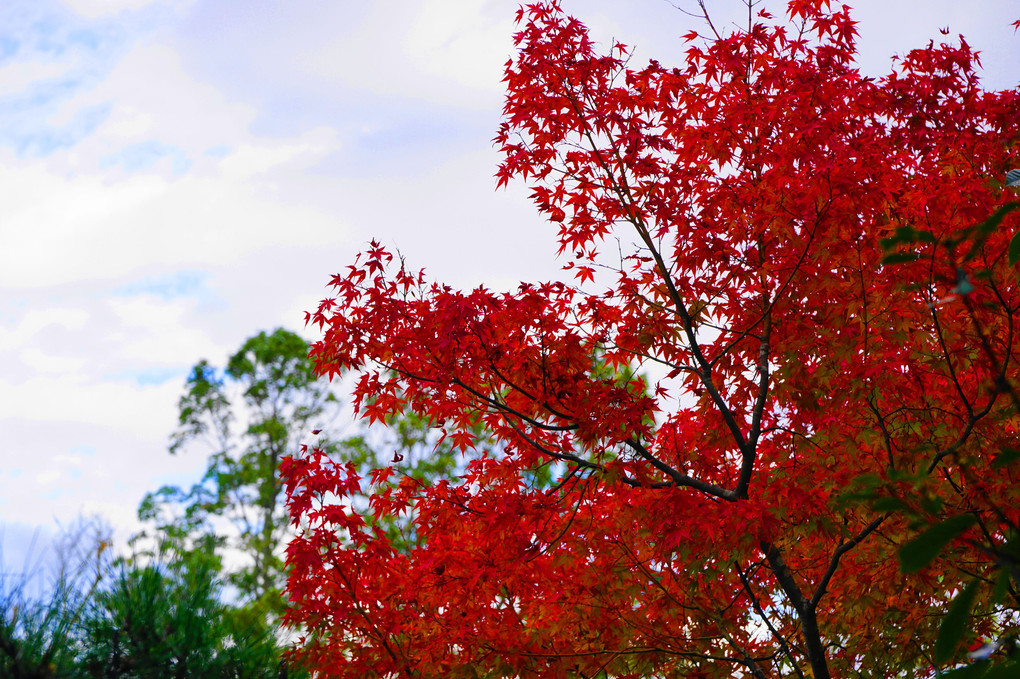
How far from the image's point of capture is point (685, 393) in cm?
563

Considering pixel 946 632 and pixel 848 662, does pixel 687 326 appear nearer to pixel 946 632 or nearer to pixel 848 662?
pixel 848 662

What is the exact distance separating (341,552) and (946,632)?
4442 mm

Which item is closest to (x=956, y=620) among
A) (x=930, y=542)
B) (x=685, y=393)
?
(x=930, y=542)

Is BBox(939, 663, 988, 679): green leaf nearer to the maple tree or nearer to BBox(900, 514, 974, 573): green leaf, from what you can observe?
BBox(900, 514, 974, 573): green leaf

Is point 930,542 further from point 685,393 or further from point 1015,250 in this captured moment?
point 685,393

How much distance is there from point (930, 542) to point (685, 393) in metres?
3.93

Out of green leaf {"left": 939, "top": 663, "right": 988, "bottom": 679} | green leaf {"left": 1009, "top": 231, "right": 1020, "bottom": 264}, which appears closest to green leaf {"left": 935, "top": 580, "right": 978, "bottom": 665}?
green leaf {"left": 939, "top": 663, "right": 988, "bottom": 679}

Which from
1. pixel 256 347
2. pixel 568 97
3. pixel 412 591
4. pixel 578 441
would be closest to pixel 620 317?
pixel 578 441

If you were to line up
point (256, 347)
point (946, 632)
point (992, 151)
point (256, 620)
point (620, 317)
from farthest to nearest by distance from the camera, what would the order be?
point (256, 347) < point (992, 151) < point (620, 317) < point (256, 620) < point (946, 632)

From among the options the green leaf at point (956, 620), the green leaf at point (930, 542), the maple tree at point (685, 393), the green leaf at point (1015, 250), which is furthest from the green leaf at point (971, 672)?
the maple tree at point (685, 393)

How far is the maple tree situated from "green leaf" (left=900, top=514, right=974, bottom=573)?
2.88 m

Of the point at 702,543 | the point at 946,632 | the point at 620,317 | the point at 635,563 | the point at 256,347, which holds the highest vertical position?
the point at 256,347

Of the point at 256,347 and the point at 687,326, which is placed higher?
the point at 256,347

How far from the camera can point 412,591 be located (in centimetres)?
543
